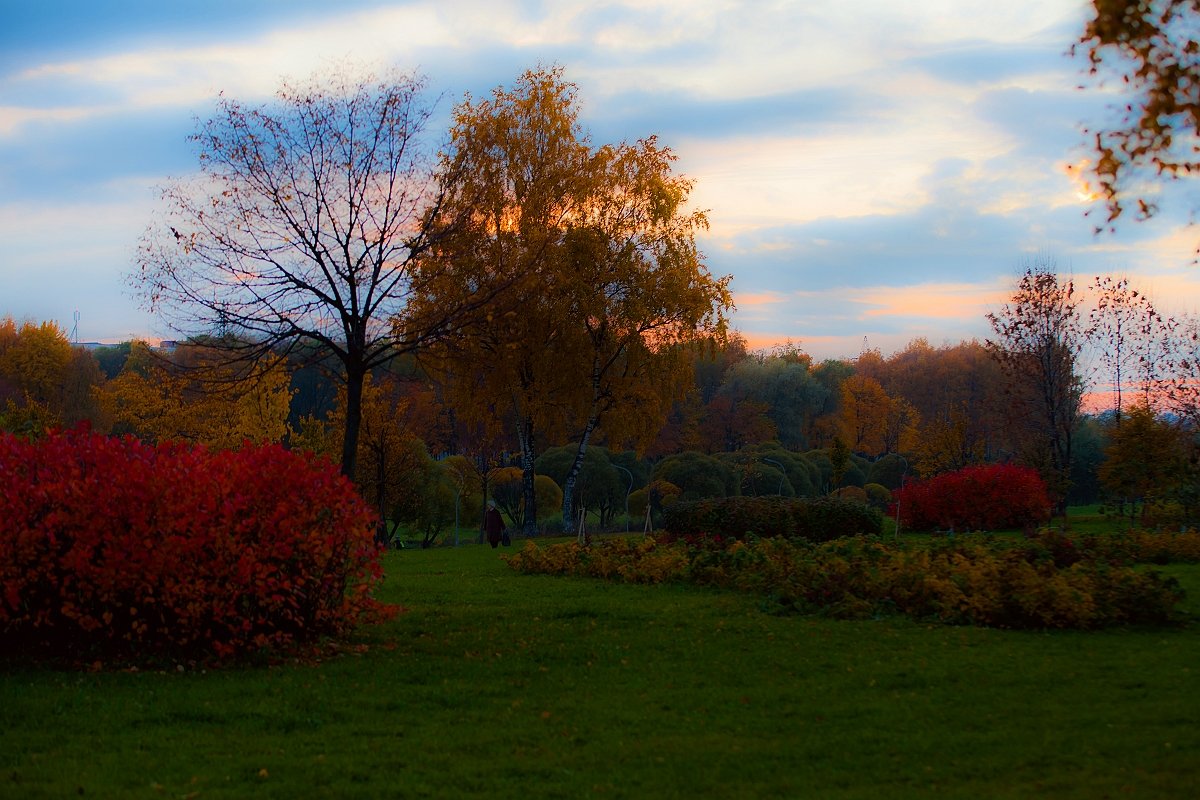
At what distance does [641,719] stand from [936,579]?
565cm

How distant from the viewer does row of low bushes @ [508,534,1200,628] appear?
10.2 metres

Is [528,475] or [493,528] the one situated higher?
[528,475]

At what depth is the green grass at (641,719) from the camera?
17.1ft

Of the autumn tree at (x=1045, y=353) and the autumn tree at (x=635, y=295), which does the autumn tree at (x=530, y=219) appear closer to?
the autumn tree at (x=635, y=295)

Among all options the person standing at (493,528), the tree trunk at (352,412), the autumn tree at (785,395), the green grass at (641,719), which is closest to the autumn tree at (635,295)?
the person standing at (493,528)

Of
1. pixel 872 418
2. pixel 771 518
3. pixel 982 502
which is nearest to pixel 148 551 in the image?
pixel 771 518

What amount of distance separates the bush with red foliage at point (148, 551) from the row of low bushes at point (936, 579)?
5672 mm

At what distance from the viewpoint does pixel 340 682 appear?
7.57 m

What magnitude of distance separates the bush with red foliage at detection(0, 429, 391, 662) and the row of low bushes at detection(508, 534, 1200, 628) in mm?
5672

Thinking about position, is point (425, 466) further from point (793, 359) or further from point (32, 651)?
point (793, 359)

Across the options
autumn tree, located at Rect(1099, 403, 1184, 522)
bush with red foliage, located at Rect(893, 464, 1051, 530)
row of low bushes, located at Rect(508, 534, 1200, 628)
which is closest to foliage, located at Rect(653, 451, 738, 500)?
bush with red foliage, located at Rect(893, 464, 1051, 530)

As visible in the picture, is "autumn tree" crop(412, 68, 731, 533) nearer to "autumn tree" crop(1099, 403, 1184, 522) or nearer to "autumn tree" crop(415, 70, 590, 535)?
"autumn tree" crop(415, 70, 590, 535)

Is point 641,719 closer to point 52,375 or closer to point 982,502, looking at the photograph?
point 982,502

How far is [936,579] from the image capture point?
10977 millimetres
